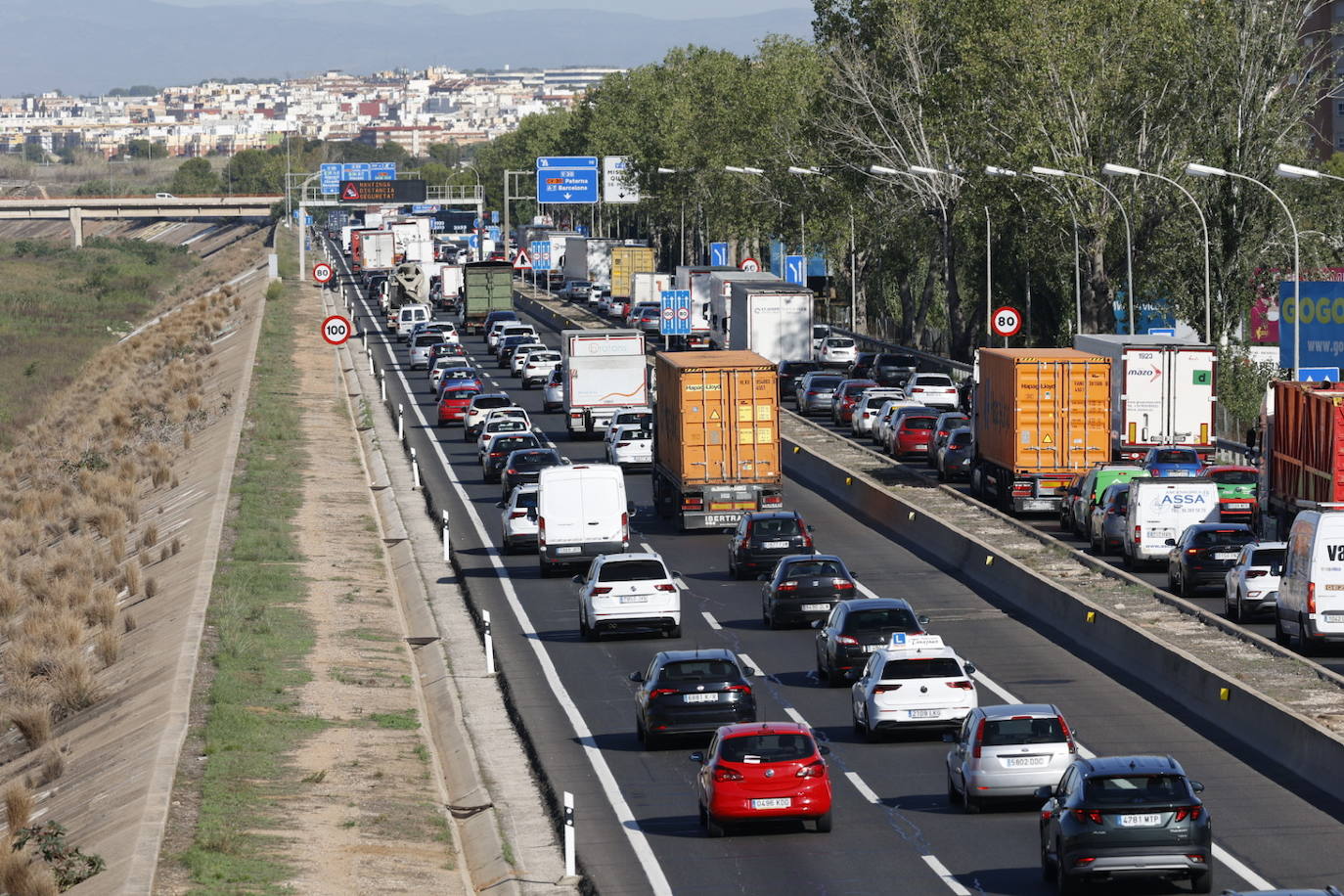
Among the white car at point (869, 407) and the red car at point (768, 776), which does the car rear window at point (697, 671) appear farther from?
the white car at point (869, 407)

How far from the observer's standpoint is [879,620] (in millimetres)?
30344

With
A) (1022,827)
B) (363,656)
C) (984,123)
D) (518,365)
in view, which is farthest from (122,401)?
(1022,827)

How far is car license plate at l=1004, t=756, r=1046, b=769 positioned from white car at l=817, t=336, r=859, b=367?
2423 inches

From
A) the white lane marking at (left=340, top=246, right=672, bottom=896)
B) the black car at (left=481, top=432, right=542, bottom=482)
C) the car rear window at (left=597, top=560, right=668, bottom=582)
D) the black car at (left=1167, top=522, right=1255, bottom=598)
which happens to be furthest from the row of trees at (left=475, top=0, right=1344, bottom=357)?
the car rear window at (left=597, top=560, right=668, bottom=582)

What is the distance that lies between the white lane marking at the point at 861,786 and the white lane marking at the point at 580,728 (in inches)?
102

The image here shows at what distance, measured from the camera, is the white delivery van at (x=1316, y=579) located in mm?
29719

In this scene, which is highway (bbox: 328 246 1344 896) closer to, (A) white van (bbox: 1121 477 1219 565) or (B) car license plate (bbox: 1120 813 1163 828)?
(B) car license plate (bbox: 1120 813 1163 828)

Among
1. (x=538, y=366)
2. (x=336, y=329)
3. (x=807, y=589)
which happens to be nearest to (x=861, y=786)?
(x=807, y=589)

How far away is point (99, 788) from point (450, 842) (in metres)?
5.35

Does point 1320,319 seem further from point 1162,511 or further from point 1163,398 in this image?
point 1162,511

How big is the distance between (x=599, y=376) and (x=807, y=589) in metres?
27.9

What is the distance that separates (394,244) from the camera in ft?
460

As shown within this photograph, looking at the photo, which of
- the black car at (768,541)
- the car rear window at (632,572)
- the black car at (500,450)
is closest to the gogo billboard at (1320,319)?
the black car at (768,541)

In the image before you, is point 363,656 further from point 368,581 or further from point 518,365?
point 518,365
